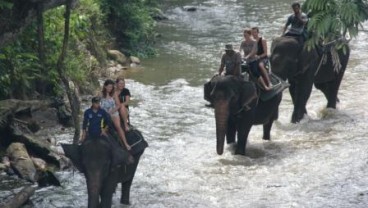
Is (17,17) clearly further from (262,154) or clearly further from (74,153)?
(262,154)

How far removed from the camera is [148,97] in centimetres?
1889

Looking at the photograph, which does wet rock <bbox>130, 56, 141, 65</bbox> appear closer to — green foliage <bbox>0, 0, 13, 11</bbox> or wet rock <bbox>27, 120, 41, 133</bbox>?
wet rock <bbox>27, 120, 41, 133</bbox>

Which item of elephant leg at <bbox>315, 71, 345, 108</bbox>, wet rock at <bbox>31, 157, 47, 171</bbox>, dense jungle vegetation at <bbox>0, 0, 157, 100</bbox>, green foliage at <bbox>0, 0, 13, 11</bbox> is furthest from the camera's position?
elephant leg at <bbox>315, 71, 345, 108</bbox>

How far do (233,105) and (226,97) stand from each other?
1.01ft

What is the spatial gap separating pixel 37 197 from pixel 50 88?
224 inches

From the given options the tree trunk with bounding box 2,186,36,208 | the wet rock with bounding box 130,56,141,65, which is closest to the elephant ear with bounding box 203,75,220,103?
the tree trunk with bounding box 2,186,36,208

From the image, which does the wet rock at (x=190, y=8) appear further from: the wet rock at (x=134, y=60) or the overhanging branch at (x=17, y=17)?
the overhanging branch at (x=17, y=17)

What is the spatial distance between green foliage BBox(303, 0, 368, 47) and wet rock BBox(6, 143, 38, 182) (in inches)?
267

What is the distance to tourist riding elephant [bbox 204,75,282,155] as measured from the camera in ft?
42.9

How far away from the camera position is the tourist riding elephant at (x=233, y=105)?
1307 centimetres

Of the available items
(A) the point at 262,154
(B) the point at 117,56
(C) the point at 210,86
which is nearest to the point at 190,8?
(B) the point at 117,56

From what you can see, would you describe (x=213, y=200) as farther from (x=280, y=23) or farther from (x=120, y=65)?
(x=280, y=23)

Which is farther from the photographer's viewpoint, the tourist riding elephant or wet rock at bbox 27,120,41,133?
wet rock at bbox 27,120,41,133

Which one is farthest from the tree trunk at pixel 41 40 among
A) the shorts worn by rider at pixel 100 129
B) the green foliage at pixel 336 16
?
the green foliage at pixel 336 16
